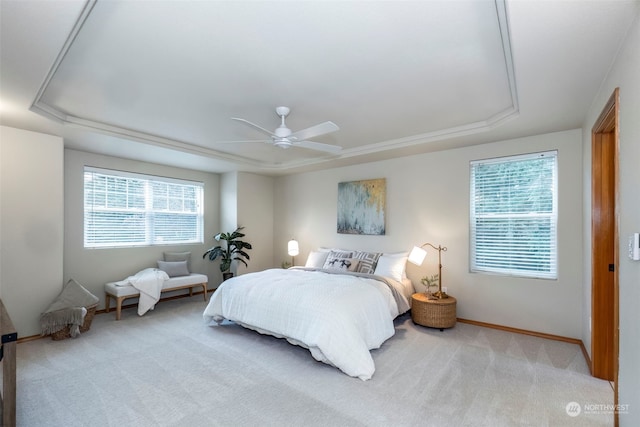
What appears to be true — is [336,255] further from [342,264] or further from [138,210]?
[138,210]

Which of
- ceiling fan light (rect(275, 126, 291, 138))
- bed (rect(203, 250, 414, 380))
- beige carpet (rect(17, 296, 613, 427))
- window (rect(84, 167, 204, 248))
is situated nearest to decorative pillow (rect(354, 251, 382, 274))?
bed (rect(203, 250, 414, 380))

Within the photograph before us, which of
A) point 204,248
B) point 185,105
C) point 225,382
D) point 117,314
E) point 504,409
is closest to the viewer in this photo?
point 504,409

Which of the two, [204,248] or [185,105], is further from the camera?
[204,248]

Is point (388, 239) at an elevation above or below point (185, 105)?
below

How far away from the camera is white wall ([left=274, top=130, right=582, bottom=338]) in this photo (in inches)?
143

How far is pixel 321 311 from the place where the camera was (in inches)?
120

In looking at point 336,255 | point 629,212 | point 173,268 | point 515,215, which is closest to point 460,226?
point 515,215

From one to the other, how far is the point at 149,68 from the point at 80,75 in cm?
64

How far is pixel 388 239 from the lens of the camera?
5102 millimetres

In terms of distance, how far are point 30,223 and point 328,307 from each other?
3.71m

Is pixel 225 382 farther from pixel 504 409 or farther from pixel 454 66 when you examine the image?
pixel 454 66

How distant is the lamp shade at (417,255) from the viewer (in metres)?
4.39

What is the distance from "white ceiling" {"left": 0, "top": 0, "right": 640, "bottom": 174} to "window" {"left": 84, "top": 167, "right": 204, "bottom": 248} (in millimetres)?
1281

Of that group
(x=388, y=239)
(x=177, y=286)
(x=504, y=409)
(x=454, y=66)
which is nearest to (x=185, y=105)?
(x=454, y=66)
